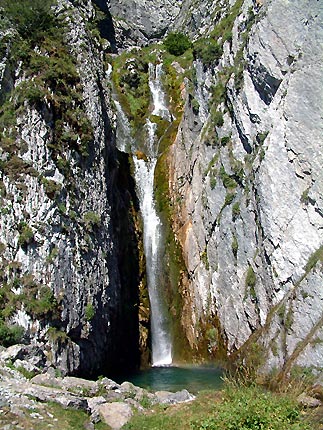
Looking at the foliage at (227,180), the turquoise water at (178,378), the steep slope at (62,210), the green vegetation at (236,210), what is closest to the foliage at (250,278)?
the green vegetation at (236,210)

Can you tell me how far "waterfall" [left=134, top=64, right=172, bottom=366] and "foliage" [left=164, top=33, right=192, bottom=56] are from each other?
472 inches

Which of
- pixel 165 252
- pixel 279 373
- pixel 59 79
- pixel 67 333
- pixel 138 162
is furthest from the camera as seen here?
pixel 138 162

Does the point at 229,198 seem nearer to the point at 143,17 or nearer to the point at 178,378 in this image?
the point at 178,378

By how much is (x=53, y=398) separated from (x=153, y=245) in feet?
56.3

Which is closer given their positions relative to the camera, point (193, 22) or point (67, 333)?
point (67, 333)

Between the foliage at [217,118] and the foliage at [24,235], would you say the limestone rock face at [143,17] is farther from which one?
the foliage at [24,235]

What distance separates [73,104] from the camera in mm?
23734

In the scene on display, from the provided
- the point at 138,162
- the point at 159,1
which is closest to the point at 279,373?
the point at 138,162

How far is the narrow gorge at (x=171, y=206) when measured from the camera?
19062 mm

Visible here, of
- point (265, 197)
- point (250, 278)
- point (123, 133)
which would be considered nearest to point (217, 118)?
point (265, 197)

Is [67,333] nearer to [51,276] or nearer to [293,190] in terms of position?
[51,276]

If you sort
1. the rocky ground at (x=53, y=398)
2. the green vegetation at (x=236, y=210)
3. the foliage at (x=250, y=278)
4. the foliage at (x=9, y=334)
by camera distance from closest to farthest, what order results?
the rocky ground at (x=53, y=398) < the foliage at (x=9, y=334) < the foliage at (x=250, y=278) < the green vegetation at (x=236, y=210)

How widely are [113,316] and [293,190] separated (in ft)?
34.7

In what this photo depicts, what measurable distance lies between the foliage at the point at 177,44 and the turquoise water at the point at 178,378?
31861 mm
